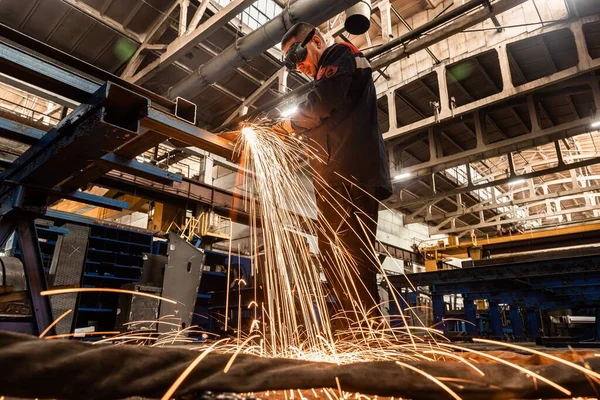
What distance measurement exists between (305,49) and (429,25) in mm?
3523

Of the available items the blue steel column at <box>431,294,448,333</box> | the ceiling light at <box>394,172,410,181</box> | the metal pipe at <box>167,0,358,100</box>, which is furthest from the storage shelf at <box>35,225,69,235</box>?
the ceiling light at <box>394,172,410,181</box>

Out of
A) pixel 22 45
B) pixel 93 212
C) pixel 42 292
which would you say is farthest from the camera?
pixel 93 212

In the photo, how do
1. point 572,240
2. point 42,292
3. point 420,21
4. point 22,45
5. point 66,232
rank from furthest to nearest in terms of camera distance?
point 420,21
point 572,240
point 66,232
point 42,292
point 22,45

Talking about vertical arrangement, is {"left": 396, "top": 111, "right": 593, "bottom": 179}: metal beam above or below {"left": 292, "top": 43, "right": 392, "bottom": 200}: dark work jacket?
above

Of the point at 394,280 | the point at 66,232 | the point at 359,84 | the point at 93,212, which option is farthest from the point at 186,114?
the point at 93,212

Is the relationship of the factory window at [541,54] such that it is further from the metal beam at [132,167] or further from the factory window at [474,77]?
the metal beam at [132,167]

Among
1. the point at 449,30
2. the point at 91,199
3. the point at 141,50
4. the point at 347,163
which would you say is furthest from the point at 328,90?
the point at 141,50

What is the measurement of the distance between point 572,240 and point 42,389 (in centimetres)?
849

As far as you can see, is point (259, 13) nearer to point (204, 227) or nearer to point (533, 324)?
point (204, 227)

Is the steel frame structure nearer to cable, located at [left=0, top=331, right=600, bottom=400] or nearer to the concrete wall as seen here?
cable, located at [left=0, top=331, right=600, bottom=400]

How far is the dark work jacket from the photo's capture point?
6.70 feet

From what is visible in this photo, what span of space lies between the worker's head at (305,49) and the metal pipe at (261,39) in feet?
7.28

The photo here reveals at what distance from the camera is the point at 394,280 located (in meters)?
5.02

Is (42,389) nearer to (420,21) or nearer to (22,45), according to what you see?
(22,45)
